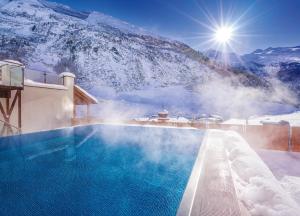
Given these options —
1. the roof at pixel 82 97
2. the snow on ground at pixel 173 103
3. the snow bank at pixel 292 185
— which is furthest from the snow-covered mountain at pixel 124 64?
the snow bank at pixel 292 185

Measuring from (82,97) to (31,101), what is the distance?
11.7 feet

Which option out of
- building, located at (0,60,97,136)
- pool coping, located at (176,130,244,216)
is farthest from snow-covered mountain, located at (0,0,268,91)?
pool coping, located at (176,130,244,216)

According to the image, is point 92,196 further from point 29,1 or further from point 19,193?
point 29,1

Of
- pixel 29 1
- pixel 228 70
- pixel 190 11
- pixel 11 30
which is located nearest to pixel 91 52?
pixel 11 30

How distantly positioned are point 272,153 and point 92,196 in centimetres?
657

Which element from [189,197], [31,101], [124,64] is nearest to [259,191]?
[189,197]

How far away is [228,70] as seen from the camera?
136ft

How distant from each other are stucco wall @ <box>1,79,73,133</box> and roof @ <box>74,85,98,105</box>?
0.59 metres

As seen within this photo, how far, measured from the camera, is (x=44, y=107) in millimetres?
9133

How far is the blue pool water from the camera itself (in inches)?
97.1

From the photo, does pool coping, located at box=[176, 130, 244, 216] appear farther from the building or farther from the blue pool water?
the building

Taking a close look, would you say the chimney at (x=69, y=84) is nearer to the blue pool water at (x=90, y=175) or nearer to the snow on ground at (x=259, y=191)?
the blue pool water at (x=90, y=175)

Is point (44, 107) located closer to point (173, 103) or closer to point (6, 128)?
point (6, 128)

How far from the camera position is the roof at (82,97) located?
11.3m
